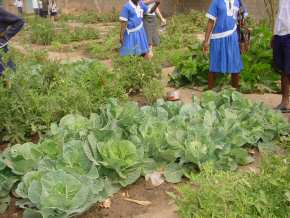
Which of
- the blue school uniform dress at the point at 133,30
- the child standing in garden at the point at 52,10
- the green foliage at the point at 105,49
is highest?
the blue school uniform dress at the point at 133,30

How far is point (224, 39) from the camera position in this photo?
617cm

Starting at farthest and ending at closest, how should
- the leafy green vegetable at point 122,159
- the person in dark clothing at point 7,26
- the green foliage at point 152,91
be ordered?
the green foliage at point 152,91 → the person in dark clothing at point 7,26 → the leafy green vegetable at point 122,159

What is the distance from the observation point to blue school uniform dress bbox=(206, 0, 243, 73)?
601cm

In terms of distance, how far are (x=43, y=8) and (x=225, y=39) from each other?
13.3 m

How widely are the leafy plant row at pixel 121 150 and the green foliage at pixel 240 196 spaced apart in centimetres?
83

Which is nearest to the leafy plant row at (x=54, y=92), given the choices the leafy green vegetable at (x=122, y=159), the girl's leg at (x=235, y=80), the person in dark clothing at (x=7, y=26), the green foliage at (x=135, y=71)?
the green foliage at (x=135, y=71)

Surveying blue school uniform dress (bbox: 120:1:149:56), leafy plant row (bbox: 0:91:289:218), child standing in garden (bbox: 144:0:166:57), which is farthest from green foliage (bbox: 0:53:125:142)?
child standing in garden (bbox: 144:0:166:57)

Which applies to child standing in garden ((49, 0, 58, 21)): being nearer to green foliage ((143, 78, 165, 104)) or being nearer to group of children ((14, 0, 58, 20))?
group of children ((14, 0, 58, 20))

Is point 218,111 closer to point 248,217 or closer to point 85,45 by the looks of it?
point 248,217

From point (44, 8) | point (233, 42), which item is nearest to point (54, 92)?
point (233, 42)

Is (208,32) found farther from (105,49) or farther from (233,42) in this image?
(105,49)

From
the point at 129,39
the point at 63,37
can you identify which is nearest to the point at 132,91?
the point at 129,39

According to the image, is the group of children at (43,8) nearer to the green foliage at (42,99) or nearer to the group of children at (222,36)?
the group of children at (222,36)

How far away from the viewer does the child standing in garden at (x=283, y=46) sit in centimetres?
527
